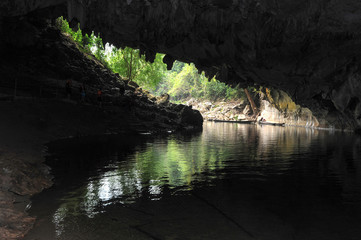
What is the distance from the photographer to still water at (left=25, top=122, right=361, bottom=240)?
6020 mm

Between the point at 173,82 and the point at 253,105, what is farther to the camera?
the point at 173,82

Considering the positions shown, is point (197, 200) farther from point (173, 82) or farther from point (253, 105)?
point (173, 82)

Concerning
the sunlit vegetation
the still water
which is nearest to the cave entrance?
the sunlit vegetation

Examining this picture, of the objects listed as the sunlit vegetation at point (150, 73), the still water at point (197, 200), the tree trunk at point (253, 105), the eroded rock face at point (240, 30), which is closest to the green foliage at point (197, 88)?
the sunlit vegetation at point (150, 73)

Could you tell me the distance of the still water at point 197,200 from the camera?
6.02 m

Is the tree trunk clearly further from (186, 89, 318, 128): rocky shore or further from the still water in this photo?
the still water

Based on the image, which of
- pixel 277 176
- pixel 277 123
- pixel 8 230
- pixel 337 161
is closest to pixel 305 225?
pixel 277 176

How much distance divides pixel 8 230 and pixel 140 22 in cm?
1300

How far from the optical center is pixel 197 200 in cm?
799

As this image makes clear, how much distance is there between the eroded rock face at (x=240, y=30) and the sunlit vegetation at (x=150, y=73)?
2303 mm

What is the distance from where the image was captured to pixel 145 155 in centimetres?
1518

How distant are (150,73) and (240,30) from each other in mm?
40584

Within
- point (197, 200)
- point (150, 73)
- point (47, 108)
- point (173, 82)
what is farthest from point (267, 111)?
point (173, 82)

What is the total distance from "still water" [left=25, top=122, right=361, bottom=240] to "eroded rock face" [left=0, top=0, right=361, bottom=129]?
757 cm
